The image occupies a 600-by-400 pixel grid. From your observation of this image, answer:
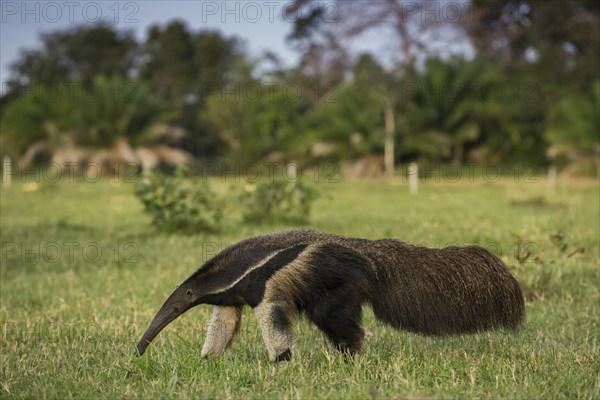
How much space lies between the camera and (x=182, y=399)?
3311mm

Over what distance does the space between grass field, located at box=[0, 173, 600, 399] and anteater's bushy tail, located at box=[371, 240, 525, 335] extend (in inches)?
8.9

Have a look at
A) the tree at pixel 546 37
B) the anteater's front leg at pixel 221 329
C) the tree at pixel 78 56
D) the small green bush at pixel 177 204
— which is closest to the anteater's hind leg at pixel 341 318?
the anteater's front leg at pixel 221 329

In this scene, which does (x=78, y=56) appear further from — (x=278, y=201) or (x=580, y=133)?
(x=278, y=201)

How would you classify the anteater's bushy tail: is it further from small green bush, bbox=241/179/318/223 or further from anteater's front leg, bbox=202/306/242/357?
small green bush, bbox=241/179/318/223

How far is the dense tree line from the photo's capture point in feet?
84.6

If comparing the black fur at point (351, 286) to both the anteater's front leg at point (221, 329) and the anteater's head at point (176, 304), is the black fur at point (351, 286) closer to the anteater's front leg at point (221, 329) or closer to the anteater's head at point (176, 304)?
the anteater's head at point (176, 304)

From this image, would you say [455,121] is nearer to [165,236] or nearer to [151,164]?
[151,164]

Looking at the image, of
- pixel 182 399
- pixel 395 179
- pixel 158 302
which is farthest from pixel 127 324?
pixel 395 179

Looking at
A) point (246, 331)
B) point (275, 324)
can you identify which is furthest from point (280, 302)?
point (246, 331)

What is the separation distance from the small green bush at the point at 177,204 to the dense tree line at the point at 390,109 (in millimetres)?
15290

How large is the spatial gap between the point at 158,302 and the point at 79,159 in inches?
798

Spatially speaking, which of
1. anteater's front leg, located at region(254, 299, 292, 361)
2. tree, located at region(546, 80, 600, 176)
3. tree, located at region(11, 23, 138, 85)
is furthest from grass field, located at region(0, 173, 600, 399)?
tree, located at region(11, 23, 138, 85)

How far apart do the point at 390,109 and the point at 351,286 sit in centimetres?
2200

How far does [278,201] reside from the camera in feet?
37.0
